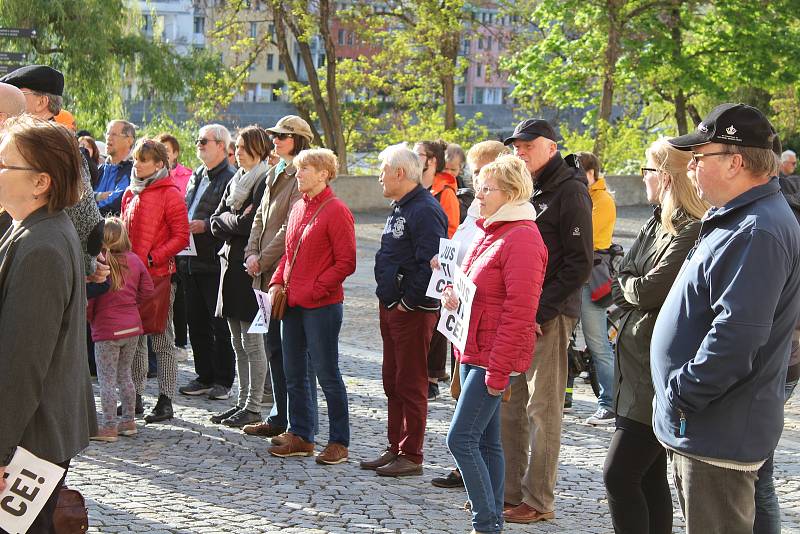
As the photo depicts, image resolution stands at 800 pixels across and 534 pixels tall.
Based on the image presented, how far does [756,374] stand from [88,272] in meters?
3.46

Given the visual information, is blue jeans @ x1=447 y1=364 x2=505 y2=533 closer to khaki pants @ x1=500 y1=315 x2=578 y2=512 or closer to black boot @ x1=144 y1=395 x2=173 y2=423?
khaki pants @ x1=500 y1=315 x2=578 y2=512

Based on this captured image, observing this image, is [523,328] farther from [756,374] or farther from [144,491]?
[144,491]

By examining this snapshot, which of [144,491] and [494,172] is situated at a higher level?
[494,172]

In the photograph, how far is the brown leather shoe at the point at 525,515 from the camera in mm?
6105

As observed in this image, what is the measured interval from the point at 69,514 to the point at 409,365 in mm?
3058

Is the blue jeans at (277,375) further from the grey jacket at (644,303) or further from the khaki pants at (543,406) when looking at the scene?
the grey jacket at (644,303)

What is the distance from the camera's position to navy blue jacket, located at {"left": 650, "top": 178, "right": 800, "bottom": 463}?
3.62 metres

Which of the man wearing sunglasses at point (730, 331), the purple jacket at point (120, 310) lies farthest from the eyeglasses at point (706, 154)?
the purple jacket at point (120, 310)

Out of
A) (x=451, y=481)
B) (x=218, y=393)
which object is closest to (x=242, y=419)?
(x=218, y=393)

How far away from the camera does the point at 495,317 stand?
5410mm

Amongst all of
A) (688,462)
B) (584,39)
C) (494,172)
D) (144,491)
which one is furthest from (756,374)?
(584,39)

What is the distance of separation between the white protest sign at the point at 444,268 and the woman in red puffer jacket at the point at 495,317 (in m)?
0.83

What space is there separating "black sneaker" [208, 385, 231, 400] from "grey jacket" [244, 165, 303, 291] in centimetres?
152

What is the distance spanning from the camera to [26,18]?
2486cm
